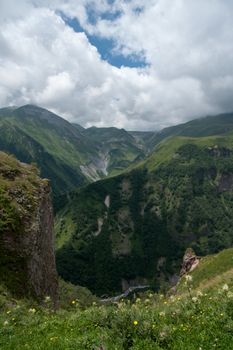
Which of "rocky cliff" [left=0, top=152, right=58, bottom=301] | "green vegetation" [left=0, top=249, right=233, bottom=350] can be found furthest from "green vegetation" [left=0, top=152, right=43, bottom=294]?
"green vegetation" [left=0, top=249, right=233, bottom=350]

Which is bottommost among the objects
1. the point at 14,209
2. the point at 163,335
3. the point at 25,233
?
the point at 163,335

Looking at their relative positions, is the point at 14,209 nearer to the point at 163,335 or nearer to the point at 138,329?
the point at 138,329

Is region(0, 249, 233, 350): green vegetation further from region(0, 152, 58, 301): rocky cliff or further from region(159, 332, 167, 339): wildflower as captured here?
region(0, 152, 58, 301): rocky cliff

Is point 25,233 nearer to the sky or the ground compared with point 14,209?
nearer to the ground

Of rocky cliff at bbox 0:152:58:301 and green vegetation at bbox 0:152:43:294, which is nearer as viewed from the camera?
green vegetation at bbox 0:152:43:294

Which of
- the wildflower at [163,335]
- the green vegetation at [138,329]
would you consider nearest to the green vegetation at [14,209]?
the green vegetation at [138,329]

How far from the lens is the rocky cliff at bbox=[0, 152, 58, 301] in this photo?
3943 cm

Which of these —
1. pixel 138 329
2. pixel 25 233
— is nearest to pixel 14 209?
pixel 25 233

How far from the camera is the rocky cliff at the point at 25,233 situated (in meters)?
39.4

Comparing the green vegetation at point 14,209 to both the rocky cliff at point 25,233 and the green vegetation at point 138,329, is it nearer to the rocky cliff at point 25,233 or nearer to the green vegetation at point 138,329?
the rocky cliff at point 25,233

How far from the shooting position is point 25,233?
144 feet

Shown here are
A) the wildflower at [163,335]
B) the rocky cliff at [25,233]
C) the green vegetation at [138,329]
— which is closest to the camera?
the green vegetation at [138,329]

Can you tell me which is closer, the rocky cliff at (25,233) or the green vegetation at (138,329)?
the green vegetation at (138,329)

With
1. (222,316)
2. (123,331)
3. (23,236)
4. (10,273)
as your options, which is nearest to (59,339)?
(123,331)
